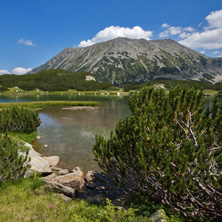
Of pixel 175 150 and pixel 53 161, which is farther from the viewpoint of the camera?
pixel 53 161

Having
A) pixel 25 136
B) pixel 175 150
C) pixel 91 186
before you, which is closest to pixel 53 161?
pixel 91 186

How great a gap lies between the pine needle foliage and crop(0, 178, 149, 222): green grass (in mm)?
2306

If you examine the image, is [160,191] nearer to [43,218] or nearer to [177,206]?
[177,206]

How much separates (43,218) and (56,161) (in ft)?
38.7

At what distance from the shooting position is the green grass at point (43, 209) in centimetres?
767

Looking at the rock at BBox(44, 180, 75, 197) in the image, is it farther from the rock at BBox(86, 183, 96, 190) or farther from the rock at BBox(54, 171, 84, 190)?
the rock at BBox(86, 183, 96, 190)

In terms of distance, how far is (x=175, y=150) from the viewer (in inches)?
316

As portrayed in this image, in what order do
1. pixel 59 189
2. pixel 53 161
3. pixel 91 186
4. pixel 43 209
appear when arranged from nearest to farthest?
1. pixel 43 209
2. pixel 59 189
3. pixel 91 186
4. pixel 53 161

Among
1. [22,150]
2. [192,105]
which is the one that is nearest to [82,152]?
[22,150]

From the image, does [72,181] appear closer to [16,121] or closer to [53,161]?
[53,161]

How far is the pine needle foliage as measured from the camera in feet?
26.2

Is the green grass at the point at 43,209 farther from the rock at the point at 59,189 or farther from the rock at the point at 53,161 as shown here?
the rock at the point at 53,161

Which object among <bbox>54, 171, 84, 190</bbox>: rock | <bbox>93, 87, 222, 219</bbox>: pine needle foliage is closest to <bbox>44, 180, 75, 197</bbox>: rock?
<bbox>54, 171, 84, 190</bbox>: rock

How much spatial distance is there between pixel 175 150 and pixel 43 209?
7711 mm
